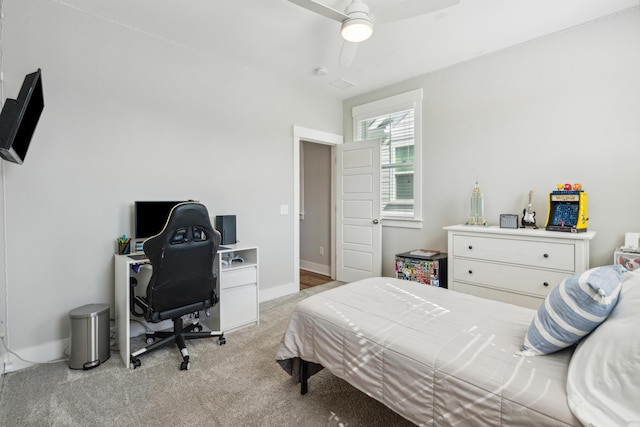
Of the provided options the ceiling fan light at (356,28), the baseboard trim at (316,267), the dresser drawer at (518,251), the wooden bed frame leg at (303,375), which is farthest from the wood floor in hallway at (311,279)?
the ceiling fan light at (356,28)

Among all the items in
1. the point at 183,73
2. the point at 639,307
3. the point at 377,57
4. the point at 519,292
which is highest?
the point at 377,57

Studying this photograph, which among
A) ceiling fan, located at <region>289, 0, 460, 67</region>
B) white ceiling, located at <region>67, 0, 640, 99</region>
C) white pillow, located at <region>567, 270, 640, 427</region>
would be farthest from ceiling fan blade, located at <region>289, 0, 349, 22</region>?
white pillow, located at <region>567, 270, 640, 427</region>

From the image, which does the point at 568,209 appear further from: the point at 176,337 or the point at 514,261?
the point at 176,337

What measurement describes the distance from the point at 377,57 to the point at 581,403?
129 inches

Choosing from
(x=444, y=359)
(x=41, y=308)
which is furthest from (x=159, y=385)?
(x=444, y=359)

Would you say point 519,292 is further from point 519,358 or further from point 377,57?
point 377,57

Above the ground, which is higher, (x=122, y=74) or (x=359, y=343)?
(x=122, y=74)

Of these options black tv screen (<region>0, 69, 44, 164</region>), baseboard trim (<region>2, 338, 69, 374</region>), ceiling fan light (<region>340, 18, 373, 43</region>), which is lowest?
baseboard trim (<region>2, 338, 69, 374</region>)

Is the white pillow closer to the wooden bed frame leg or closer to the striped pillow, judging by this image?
the striped pillow

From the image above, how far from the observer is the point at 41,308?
2365 millimetres

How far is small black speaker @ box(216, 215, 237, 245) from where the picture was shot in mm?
3205

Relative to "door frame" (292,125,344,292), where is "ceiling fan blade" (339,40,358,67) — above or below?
above

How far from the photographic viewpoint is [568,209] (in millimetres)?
2666

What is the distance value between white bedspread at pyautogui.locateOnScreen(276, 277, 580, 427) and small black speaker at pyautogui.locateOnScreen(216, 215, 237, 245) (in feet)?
5.26
